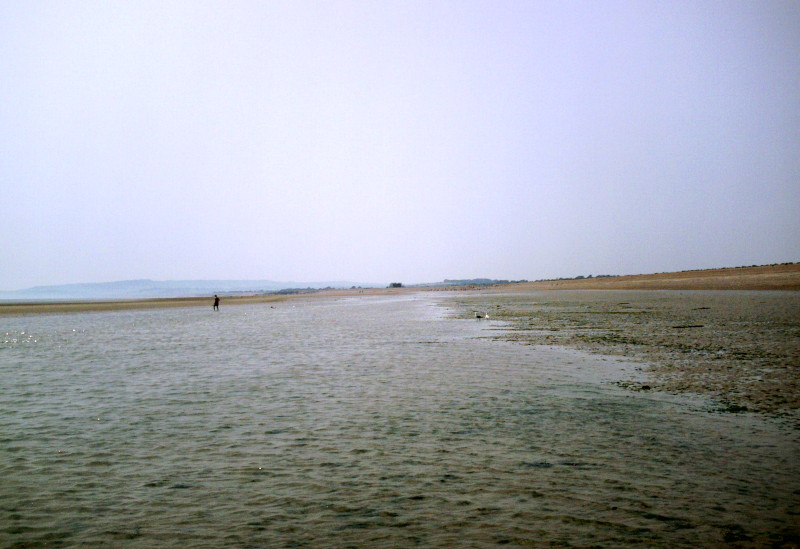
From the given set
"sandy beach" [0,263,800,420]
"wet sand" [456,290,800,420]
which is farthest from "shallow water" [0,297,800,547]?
"sandy beach" [0,263,800,420]

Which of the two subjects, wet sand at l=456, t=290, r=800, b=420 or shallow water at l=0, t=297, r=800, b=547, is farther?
wet sand at l=456, t=290, r=800, b=420

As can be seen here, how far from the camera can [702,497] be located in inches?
237

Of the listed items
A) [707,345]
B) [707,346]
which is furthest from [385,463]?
[707,345]

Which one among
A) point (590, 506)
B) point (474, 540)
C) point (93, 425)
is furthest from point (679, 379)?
point (93, 425)

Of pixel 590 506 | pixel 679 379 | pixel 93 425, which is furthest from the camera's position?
pixel 679 379

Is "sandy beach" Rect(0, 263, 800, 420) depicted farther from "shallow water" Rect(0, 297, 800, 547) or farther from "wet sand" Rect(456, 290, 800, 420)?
"shallow water" Rect(0, 297, 800, 547)

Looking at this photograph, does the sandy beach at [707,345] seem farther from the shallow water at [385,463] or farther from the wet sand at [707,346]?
the shallow water at [385,463]

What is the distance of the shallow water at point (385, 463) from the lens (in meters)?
5.36

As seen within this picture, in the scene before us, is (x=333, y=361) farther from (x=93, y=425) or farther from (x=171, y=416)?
(x=93, y=425)

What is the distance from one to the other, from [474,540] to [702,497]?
2979mm

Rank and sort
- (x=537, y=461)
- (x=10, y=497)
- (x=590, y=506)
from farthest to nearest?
(x=537, y=461)
(x=10, y=497)
(x=590, y=506)

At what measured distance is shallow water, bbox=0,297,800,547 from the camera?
5.36 metres

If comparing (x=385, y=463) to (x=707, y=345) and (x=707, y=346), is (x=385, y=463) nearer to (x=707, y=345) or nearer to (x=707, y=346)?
(x=707, y=346)

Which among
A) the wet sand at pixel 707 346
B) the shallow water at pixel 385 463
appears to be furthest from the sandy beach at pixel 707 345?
the shallow water at pixel 385 463
